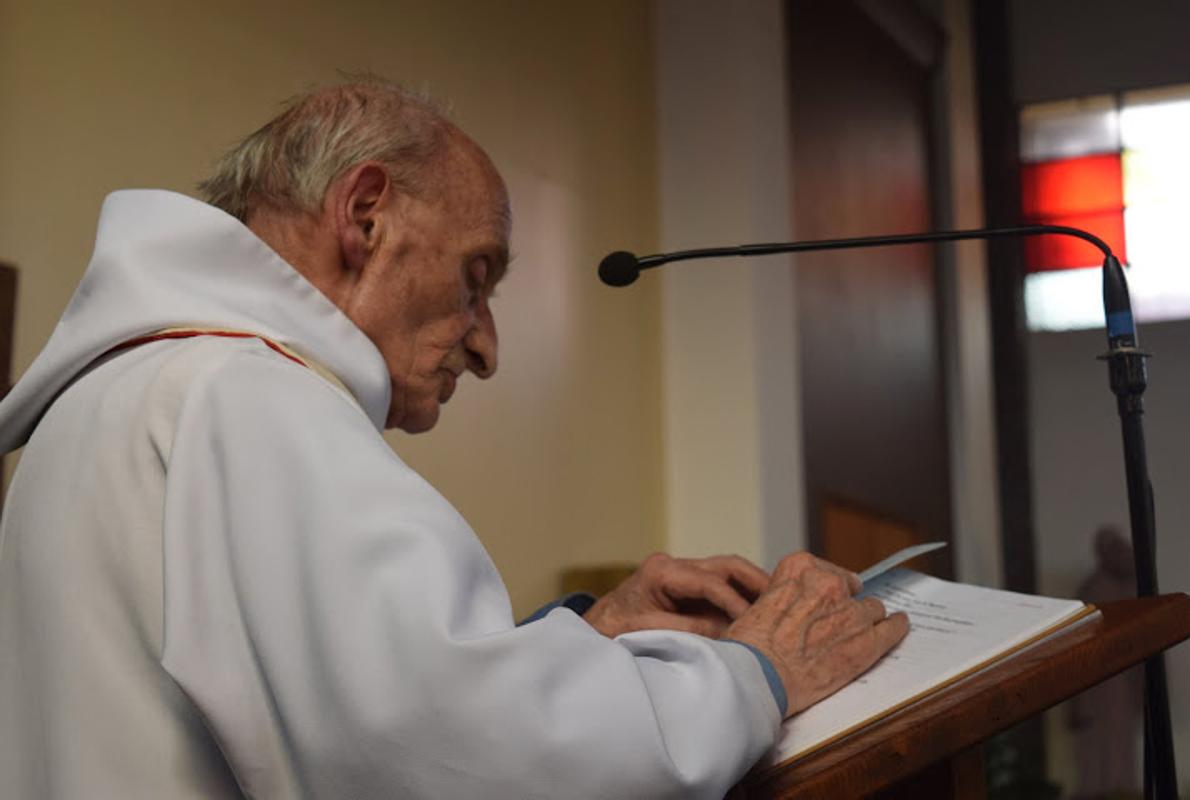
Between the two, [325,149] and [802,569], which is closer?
[802,569]

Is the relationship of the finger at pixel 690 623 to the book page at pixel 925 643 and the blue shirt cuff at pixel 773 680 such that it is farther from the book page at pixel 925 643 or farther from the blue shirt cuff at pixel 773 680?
the blue shirt cuff at pixel 773 680

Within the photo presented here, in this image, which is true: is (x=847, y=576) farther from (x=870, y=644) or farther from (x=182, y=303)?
(x=182, y=303)

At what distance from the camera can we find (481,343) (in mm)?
2197

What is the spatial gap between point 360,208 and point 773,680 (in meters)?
0.79

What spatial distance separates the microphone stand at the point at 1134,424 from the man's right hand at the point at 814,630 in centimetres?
45

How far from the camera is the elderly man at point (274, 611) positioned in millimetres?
1293

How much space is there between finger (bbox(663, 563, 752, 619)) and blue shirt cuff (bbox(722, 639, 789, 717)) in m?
0.41

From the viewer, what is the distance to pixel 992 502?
7.13 meters

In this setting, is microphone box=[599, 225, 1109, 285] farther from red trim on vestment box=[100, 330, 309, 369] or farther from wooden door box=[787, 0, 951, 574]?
wooden door box=[787, 0, 951, 574]

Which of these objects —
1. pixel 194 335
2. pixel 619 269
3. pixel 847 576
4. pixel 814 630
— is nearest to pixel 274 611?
pixel 194 335

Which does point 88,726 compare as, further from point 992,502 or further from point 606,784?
point 992,502

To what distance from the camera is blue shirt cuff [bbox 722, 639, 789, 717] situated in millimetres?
1482

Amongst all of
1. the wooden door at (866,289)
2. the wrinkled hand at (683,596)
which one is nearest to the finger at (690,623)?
the wrinkled hand at (683,596)

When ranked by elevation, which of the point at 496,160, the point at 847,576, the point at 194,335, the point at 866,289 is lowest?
the point at 847,576
